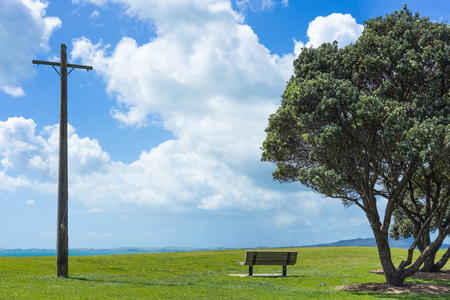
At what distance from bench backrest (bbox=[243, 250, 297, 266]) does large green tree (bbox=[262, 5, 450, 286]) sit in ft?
20.0

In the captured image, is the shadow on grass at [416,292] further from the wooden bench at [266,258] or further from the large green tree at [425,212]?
the wooden bench at [266,258]

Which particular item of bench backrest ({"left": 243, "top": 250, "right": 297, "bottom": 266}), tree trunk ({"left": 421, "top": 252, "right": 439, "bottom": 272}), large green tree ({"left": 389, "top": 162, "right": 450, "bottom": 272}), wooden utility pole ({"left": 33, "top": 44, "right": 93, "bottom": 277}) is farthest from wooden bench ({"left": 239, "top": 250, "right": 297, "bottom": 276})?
wooden utility pole ({"left": 33, "top": 44, "right": 93, "bottom": 277})

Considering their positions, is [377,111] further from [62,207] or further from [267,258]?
[62,207]

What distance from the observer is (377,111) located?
16938 mm

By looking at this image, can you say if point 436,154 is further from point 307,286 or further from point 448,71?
point 307,286

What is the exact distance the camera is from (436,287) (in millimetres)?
18594

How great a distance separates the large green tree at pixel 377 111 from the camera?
1666cm

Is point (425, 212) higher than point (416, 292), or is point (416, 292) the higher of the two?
point (425, 212)

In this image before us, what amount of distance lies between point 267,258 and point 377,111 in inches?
448

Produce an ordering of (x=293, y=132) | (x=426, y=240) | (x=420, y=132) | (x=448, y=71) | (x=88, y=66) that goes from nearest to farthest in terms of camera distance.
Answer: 1. (x=420, y=132)
2. (x=448, y=71)
3. (x=293, y=132)
4. (x=88, y=66)
5. (x=426, y=240)

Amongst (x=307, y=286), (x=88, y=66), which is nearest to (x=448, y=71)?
(x=307, y=286)

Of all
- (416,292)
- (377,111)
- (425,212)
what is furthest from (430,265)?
(377,111)

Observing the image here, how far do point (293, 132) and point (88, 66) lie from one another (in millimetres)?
12410

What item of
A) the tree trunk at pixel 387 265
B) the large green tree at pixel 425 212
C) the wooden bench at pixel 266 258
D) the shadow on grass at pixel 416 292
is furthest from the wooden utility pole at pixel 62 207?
the large green tree at pixel 425 212
